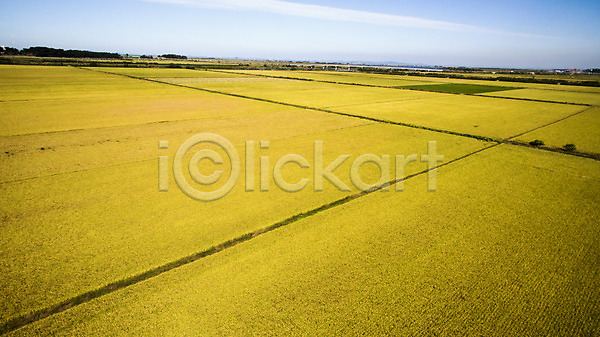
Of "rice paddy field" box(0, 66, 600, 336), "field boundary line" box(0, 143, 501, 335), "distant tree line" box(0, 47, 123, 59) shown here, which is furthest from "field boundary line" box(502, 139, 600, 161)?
"distant tree line" box(0, 47, 123, 59)

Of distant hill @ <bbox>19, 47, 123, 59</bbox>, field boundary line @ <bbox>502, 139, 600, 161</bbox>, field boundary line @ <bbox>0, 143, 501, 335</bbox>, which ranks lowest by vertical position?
field boundary line @ <bbox>0, 143, 501, 335</bbox>

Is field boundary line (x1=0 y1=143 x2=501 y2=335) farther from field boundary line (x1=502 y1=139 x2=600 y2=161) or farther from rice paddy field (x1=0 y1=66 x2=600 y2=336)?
field boundary line (x1=502 y1=139 x2=600 y2=161)

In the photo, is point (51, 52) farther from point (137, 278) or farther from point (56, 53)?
point (137, 278)

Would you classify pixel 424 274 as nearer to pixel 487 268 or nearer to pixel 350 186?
pixel 487 268

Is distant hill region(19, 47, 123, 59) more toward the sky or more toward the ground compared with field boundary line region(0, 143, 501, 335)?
more toward the sky

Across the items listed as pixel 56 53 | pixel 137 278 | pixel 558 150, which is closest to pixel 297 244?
pixel 137 278

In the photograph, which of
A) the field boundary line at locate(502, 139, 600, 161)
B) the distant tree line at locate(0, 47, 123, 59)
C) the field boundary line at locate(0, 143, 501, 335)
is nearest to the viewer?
the field boundary line at locate(0, 143, 501, 335)

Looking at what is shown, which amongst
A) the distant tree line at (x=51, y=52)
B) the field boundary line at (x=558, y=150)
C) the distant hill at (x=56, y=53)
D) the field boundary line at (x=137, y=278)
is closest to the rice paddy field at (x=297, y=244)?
the field boundary line at (x=137, y=278)

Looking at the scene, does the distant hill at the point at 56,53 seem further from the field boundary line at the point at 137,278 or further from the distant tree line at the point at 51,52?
the field boundary line at the point at 137,278

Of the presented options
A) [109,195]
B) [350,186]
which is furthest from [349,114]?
[109,195]
